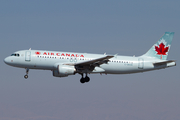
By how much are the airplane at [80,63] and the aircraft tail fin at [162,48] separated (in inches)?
32.6

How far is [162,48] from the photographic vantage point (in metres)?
53.0

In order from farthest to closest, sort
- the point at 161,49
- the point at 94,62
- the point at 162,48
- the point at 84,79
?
the point at 162,48, the point at 161,49, the point at 84,79, the point at 94,62

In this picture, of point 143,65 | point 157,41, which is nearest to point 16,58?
point 143,65

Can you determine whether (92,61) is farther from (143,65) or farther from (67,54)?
(143,65)

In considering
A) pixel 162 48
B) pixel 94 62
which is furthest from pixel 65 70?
pixel 162 48

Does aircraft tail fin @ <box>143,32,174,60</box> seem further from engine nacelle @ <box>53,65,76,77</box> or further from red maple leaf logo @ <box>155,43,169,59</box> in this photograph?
engine nacelle @ <box>53,65,76,77</box>

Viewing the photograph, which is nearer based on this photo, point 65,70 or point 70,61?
point 65,70

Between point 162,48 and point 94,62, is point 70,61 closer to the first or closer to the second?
point 94,62

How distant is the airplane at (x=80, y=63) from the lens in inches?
1818

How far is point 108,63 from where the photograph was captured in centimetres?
4828

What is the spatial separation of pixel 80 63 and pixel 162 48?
1566 centimetres

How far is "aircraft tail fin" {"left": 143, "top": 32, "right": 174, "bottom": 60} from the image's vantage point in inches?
2062

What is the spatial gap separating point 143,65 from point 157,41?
20.1 ft

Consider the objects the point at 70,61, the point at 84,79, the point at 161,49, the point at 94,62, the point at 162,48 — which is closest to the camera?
the point at 94,62
